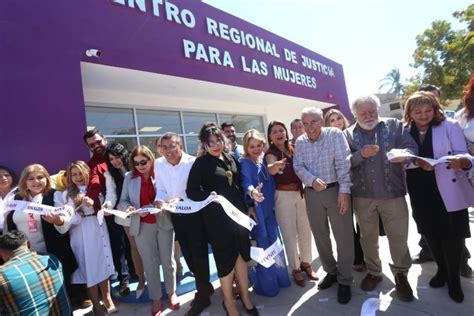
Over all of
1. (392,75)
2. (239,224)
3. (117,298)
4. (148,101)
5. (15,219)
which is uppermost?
(392,75)

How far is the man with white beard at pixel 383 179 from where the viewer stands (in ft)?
9.65

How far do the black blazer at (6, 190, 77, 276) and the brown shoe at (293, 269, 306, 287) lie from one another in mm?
2496

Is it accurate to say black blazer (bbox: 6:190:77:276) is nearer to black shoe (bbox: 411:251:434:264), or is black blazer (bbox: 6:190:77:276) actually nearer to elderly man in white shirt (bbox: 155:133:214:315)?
elderly man in white shirt (bbox: 155:133:214:315)

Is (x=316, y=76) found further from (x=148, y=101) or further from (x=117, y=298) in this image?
(x=117, y=298)

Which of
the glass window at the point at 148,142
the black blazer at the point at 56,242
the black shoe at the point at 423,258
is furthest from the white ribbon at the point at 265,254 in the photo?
the glass window at the point at 148,142

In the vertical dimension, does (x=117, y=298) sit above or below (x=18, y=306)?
below

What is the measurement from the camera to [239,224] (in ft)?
9.73

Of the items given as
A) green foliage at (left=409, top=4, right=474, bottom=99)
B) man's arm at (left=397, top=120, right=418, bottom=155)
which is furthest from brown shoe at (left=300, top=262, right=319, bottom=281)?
green foliage at (left=409, top=4, right=474, bottom=99)

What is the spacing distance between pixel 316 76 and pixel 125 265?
32.9ft

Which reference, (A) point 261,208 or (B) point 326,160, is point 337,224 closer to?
(B) point 326,160

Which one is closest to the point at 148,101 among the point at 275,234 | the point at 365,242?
the point at 275,234

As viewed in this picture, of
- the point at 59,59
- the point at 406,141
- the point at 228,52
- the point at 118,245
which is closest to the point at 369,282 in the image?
the point at 406,141

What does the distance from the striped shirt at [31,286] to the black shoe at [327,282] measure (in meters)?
2.53

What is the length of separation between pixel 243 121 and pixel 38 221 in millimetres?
8635
